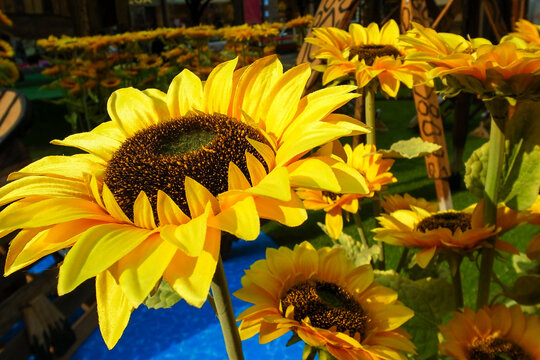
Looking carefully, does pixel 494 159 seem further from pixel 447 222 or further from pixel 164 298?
pixel 164 298

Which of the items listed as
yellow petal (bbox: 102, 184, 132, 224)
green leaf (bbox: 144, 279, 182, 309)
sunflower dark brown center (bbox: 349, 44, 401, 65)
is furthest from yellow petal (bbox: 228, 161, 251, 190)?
sunflower dark brown center (bbox: 349, 44, 401, 65)

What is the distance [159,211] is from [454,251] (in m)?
0.51

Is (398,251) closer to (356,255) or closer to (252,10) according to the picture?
(356,255)

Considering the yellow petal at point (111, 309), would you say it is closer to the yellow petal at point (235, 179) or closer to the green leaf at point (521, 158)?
the yellow petal at point (235, 179)

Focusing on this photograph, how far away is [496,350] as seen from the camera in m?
0.66

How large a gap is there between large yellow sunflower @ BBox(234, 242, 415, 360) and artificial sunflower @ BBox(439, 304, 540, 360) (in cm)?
10

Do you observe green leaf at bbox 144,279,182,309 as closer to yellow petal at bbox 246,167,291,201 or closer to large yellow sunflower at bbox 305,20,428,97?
yellow petal at bbox 246,167,291,201

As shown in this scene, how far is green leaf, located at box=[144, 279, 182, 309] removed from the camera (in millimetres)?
581

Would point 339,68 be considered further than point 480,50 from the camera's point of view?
Yes

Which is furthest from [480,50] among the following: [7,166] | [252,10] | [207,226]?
[252,10]

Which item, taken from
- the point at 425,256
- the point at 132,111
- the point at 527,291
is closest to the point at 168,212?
the point at 132,111

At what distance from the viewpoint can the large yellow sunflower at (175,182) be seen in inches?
14.9

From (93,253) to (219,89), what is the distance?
0.28 meters

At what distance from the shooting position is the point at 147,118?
2.01ft
